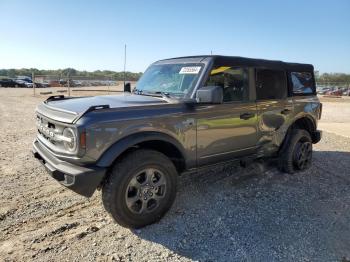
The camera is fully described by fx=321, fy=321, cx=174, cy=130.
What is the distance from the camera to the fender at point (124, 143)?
3.26 m

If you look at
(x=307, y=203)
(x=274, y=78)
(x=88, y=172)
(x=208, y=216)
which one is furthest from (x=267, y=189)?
(x=88, y=172)

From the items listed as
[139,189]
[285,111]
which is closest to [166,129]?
[139,189]

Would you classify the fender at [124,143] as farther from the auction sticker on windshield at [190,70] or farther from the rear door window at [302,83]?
the rear door window at [302,83]

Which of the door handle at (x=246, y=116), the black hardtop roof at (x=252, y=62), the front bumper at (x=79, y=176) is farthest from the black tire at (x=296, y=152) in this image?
the front bumper at (x=79, y=176)

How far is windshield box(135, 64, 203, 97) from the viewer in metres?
4.21

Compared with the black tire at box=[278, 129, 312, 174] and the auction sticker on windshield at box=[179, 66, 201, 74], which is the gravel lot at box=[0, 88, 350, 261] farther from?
the auction sticker on windshield at box=[179, 66, 201, 74]

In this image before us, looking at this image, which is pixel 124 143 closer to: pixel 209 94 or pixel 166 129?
pixel 166 129

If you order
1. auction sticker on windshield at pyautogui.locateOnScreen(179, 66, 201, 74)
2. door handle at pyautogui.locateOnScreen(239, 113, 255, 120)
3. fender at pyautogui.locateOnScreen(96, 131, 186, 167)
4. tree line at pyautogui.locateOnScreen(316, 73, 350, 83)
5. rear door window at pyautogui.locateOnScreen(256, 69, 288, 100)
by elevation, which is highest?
tree line at pyautogui.locateOnScreen(316, 73, 350, 83)

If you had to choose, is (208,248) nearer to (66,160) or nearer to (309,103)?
(66,160)

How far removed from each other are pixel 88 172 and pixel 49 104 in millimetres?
1360

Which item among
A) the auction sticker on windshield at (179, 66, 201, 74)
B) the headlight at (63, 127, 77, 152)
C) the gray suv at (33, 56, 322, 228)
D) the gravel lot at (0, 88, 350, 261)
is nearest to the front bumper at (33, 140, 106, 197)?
the gray suv at (33, 56, 322, 228)

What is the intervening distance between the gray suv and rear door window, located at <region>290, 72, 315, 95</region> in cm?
4

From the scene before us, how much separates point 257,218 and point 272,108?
5.96ft

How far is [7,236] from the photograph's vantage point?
3.40 meters
